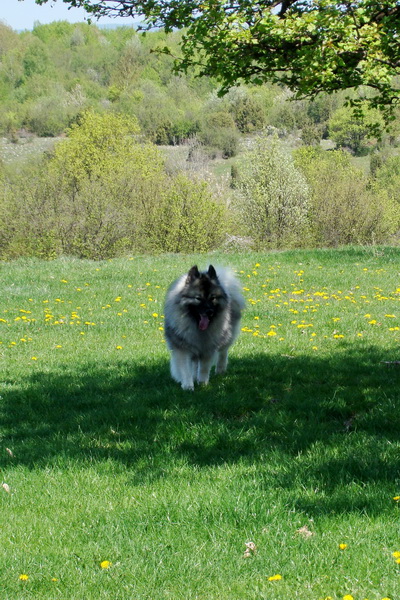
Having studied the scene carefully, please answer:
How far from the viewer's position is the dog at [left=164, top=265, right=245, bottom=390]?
26.3 feet

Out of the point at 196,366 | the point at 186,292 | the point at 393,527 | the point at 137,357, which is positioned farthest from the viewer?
the point at 137,357

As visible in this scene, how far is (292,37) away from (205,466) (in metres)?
4.41

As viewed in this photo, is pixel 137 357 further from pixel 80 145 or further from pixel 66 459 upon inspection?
pixel 80 145

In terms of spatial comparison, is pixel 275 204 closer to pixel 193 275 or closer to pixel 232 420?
pixel 193 275

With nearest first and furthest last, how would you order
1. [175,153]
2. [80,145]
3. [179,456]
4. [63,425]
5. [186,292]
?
[179,456], [63,425], [186,292], [80,145], [175,153]

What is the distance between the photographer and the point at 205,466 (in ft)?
19.0

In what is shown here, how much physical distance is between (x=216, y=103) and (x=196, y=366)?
312 feet

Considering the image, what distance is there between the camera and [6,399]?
827cm

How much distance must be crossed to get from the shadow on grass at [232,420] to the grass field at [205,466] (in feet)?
0.08

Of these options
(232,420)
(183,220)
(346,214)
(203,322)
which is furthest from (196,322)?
(346,214)

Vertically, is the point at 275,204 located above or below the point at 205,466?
above

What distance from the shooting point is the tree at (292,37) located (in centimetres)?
645

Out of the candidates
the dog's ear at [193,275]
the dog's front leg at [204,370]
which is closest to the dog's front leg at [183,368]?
the dog's front leg at [204,370]

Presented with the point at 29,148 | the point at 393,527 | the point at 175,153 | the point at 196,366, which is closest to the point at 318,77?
the point at 196,366
